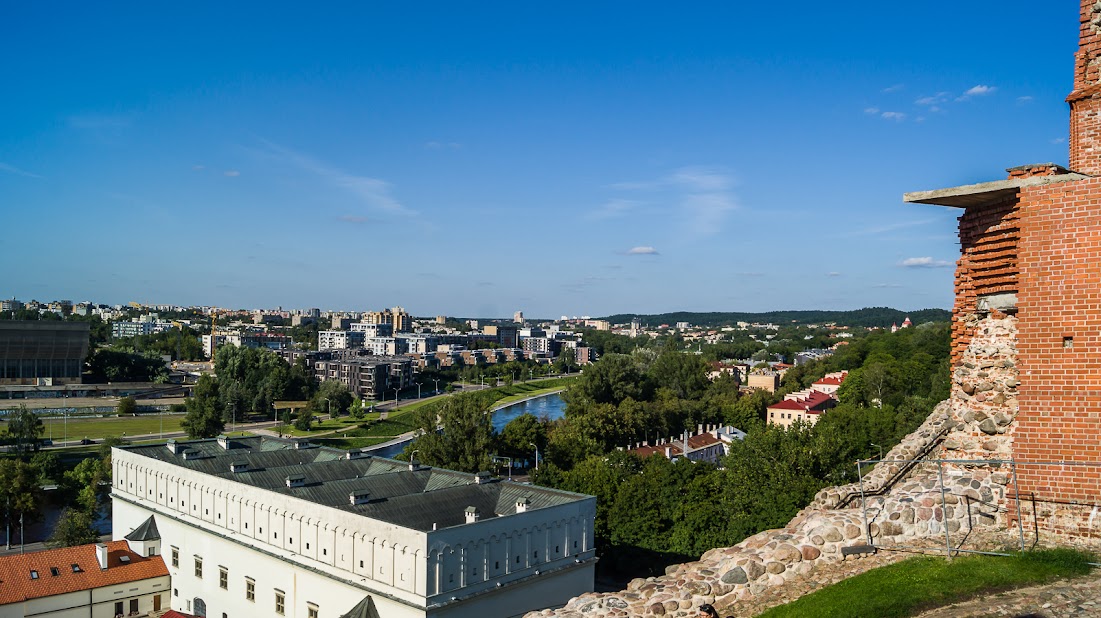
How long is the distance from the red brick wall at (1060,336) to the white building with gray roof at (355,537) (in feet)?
60.9

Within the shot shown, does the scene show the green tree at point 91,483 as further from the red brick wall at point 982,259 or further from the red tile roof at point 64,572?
the red brick wall at point 982,259

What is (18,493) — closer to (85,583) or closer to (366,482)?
(85,583)

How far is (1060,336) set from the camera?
9523 mm

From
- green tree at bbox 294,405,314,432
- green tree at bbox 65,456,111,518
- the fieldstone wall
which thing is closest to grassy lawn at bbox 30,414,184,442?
green tree at bbox 294,405,314,432

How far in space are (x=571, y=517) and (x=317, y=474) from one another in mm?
13411

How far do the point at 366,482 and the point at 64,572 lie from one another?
11.8m

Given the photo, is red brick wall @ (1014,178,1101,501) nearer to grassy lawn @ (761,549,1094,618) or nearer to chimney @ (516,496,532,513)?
grassy lawn @ (761,549,1094,618)

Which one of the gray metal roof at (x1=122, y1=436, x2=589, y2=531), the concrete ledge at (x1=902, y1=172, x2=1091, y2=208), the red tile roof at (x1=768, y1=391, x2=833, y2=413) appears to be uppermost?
the concrete ledge at (x1=902, y1=172, x2=1091, y2=208)

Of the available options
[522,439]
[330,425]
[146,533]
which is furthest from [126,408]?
[146,533]

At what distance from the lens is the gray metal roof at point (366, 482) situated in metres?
29.2

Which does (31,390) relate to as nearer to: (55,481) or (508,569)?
(55,481)

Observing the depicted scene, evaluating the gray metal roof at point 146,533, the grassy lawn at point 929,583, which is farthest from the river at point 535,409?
the grassy lawn at point 929,583

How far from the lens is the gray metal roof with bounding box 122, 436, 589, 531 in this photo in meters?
29.2

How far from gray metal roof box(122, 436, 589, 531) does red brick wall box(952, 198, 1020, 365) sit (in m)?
18.8
